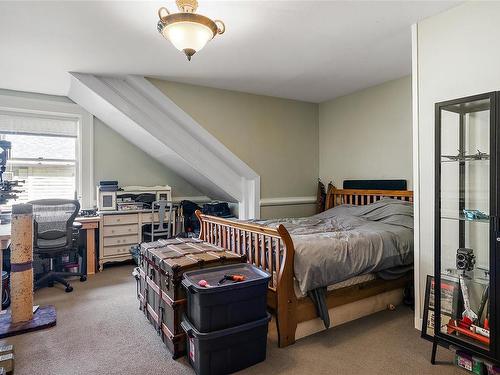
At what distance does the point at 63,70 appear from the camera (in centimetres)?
344

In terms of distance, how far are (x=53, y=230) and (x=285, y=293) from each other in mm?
2778

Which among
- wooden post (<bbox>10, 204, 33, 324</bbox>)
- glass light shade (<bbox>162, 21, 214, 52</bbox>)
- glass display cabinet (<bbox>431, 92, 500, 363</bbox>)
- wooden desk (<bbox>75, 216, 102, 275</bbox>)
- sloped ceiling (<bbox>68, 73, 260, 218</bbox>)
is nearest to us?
glass display cabinet (<bbox>431, 92, 500, 363</bbox>)

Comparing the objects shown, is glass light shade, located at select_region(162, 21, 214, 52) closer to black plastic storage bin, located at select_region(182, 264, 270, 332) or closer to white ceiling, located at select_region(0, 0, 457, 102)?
white ceiling, located at select_region(0, 0, 457, 102)

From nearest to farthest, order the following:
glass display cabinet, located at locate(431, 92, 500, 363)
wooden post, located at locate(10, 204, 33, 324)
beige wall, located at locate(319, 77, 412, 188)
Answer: glass display cabinet, located at locate(431, 92, 500, 363)
wooden post, located at locate(10, 204, 33, 324)
beige wall, located at locate(319, 77, 412, 188)

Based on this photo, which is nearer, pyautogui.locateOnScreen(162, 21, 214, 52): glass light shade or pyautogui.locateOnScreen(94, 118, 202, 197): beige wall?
pyautogui.locateOnScreen(162, 21, 214, 52): glass light shade

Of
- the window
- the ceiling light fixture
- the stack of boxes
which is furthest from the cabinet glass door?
the window

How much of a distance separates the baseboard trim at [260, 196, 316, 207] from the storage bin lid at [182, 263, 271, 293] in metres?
2.43

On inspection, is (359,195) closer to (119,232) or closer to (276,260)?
(276,260)

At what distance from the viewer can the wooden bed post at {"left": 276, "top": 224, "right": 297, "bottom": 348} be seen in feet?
7.28

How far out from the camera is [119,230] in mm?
4336

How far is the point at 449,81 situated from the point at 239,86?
2.51m

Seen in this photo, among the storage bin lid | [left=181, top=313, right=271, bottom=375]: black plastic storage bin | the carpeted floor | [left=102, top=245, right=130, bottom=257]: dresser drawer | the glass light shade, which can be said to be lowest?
the carpeted floor

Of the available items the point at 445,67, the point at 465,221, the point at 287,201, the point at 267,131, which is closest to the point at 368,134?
the point at 267,131

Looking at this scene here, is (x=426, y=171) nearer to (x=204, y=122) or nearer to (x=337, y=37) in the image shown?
(x=337, y=37)
